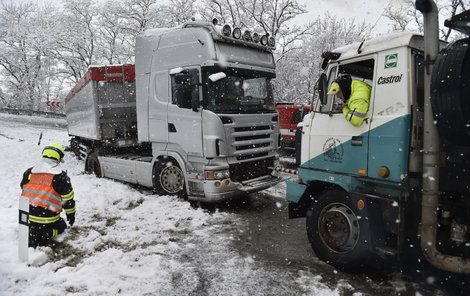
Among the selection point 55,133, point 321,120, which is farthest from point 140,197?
point 55,133

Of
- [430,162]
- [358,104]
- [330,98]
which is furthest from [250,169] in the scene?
[430,162]

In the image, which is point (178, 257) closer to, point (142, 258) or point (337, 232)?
point (142, 258)

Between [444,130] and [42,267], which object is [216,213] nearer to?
[42,267]

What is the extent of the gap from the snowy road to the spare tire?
6.16 ft

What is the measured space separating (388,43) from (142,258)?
3.95 meters

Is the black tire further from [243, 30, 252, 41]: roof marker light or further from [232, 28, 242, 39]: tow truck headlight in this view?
[243, 30, 252, 41]: roof marker light

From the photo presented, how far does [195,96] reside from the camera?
6730 millimetres

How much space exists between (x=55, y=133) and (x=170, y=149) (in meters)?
17.6

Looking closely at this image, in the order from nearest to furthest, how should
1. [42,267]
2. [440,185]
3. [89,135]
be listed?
[440,185], [42,267], [89,135]

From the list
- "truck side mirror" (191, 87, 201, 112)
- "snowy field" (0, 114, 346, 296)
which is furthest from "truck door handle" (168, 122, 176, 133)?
"snowy field" (0, 114, 346, 296)

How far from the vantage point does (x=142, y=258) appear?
4.77 metres

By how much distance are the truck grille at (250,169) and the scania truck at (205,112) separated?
0.07 feet

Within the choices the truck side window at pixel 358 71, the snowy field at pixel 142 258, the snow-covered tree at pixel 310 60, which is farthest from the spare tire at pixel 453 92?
the snow-covered tree at pixel 310 60

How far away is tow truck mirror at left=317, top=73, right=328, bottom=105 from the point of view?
4398 mm
